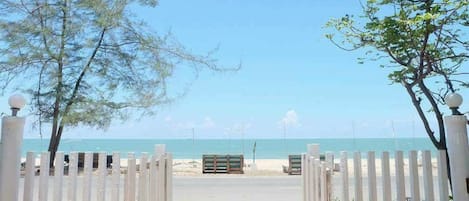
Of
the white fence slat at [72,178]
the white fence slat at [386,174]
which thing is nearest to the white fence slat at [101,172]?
the white fence slat at [72,178]

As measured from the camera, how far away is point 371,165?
3.22 metres

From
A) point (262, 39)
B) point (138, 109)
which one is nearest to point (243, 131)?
point (138, 109)

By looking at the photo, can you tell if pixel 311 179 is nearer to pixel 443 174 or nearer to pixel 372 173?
pixel 372 173

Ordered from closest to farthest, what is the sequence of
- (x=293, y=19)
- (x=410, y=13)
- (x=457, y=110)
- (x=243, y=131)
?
1. (x=457, y=110)
2. (x=410, y=13)
3. (x=293, y=19)
4. (x=243, y=131)

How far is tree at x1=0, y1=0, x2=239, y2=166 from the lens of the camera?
48.3 feet

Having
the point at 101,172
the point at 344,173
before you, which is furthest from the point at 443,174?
the point at 101,172

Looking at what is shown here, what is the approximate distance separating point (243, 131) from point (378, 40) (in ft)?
74.2

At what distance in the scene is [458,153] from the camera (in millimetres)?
2955

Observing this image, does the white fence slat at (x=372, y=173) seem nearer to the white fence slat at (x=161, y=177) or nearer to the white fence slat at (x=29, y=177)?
the white fence slat at (x=161, y=177)

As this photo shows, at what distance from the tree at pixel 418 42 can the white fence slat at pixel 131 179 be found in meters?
2.93

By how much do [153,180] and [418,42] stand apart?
310 cm

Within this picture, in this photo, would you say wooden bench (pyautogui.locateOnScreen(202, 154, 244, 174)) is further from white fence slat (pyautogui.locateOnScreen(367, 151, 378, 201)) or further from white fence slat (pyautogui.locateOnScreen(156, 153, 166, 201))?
white fence slat (pyautogui.locateOnScreen(367, 151, 378, 201))

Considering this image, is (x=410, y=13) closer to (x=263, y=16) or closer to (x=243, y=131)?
(x=263, y=16)

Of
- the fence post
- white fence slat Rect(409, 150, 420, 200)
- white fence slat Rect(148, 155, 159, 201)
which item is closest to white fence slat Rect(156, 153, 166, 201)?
white fence slat Rect(148, 155, 159, 201)
